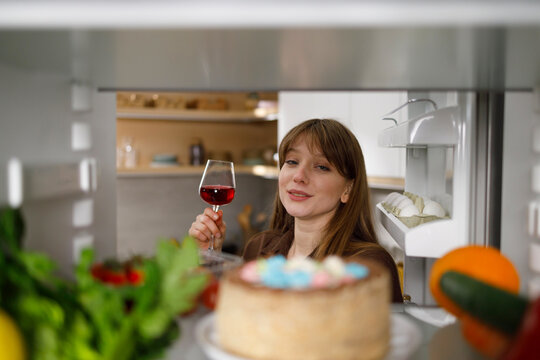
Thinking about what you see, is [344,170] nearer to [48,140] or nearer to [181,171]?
[48,140]

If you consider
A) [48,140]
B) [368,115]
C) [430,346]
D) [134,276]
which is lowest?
[430,346]

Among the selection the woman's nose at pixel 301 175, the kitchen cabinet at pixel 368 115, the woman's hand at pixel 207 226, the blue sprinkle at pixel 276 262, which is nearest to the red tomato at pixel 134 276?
the blue sprinkle at pixel 276 262

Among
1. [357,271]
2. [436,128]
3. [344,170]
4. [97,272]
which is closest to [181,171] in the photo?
[344,170]

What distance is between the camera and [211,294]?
0.68 meters

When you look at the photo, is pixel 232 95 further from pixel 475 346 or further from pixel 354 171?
pixel 475 346

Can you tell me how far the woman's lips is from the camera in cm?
161

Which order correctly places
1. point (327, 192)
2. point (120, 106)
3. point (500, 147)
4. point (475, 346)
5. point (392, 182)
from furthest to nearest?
point (120, 106)
point (392, 182)
point (327, 192)
point (500, 147)
point (475, 346)

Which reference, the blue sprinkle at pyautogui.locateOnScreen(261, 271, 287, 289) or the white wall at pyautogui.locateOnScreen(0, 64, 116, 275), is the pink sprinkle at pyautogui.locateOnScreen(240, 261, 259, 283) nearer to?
the blue sprinkle at pyautogui.locateOnScreen(261, 271, 287, 289)

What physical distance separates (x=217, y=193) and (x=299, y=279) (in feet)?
3.74

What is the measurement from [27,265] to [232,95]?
151 inches

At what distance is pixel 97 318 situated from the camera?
474mm

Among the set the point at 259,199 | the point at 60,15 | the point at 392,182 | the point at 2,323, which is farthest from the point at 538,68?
the point at 259,199

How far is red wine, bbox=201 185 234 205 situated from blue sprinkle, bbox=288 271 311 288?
3.65ft

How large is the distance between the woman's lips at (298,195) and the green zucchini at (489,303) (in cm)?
107
